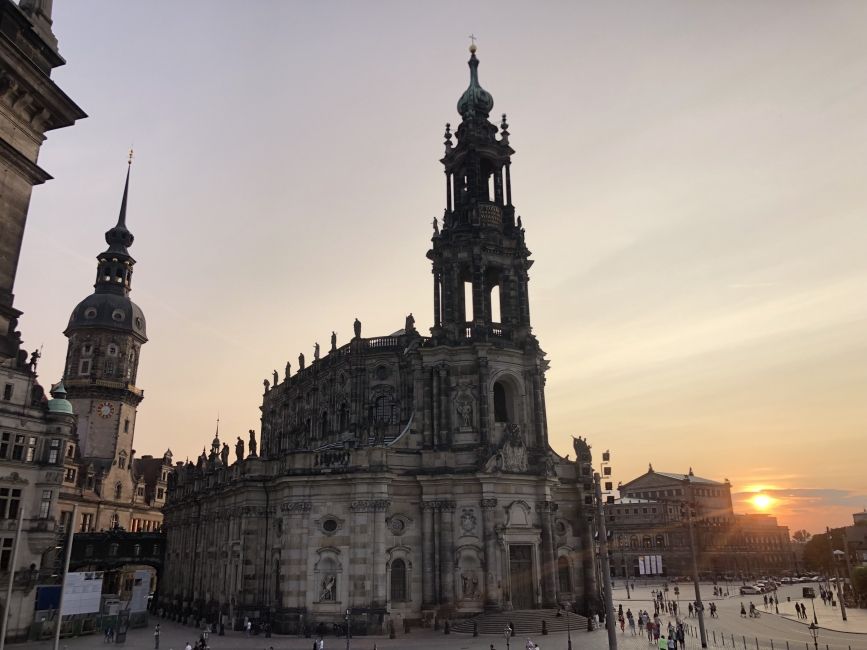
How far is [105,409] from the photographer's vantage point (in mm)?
84938

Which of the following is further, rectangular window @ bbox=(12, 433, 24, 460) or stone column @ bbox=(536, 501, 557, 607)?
stone column @ bbox=(536, 501, 557, 607)

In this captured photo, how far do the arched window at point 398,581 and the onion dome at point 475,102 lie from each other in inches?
1431

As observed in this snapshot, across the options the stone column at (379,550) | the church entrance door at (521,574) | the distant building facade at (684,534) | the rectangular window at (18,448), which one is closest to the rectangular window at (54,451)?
the rectangular window at (18,448)

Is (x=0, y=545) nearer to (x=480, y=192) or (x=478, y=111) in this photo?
(x=480, y=192)

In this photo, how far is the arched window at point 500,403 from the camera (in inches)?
2062

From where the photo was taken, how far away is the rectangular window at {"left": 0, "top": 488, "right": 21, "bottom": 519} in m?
39.1

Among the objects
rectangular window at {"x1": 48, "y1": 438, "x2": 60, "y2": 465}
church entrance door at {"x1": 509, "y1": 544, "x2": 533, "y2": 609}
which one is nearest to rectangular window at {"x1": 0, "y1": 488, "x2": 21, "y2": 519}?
rectangular window at {"x1": 48, "y1": 438, "x2": 60, "y2": 465}

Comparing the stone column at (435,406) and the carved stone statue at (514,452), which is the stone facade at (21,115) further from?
the carved stone statue at (514,452)

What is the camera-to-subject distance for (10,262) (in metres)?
14.1

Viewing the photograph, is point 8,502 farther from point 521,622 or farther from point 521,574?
point 521,574

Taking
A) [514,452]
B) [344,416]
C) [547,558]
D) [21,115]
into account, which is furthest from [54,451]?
[21,115]

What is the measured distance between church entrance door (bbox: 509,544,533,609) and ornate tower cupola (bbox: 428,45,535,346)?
15.2 meters

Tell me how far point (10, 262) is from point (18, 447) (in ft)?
107

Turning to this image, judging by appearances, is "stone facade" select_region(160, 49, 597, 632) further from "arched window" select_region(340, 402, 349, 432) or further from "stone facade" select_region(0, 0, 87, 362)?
"stone facade" select_region(0, 0, 87, 362)
